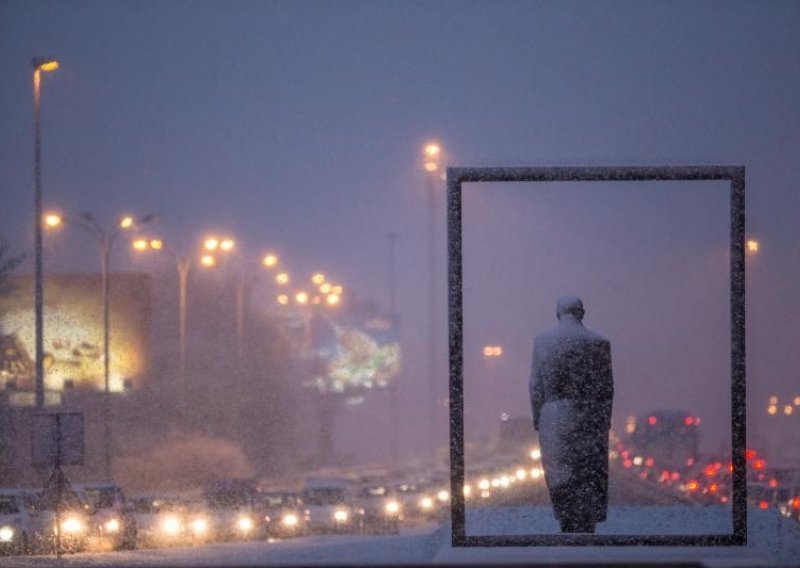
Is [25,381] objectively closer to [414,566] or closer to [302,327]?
[302,327]

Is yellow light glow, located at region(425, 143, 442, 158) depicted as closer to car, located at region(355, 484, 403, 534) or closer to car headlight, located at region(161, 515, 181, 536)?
car, located at region(355, 484, 403, 534)

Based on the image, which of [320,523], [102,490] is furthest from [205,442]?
[102,490]

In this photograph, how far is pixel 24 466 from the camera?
164ft

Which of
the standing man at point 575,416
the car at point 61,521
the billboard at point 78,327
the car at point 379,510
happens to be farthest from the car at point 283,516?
the billboard at point 78,327

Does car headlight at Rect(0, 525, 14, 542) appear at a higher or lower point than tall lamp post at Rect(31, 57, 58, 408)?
lower

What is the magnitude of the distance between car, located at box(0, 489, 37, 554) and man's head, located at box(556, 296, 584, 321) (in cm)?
1373

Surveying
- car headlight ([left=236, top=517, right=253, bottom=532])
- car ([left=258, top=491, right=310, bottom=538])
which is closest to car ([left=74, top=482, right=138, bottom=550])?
car headlight ([left=236, top=517, right=253, bottom=532])

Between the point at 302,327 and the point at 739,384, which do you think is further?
the point at 302,327

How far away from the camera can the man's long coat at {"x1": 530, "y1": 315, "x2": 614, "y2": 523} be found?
1542 cm

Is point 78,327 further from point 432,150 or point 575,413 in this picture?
point 575,413

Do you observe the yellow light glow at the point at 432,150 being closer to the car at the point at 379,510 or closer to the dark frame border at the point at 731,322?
the car at the point at 379,510

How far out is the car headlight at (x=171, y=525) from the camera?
30.9m

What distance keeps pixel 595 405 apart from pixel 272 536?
18.9m

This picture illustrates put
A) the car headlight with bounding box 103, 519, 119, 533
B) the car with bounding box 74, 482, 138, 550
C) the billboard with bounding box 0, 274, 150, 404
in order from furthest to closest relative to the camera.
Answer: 1. the billboard with bounding box 0, 274, 150, 404
2. the car headlight with bounding box 103, 519, 119, 533
3. the car with bounding box 74, 482, 138, 550
